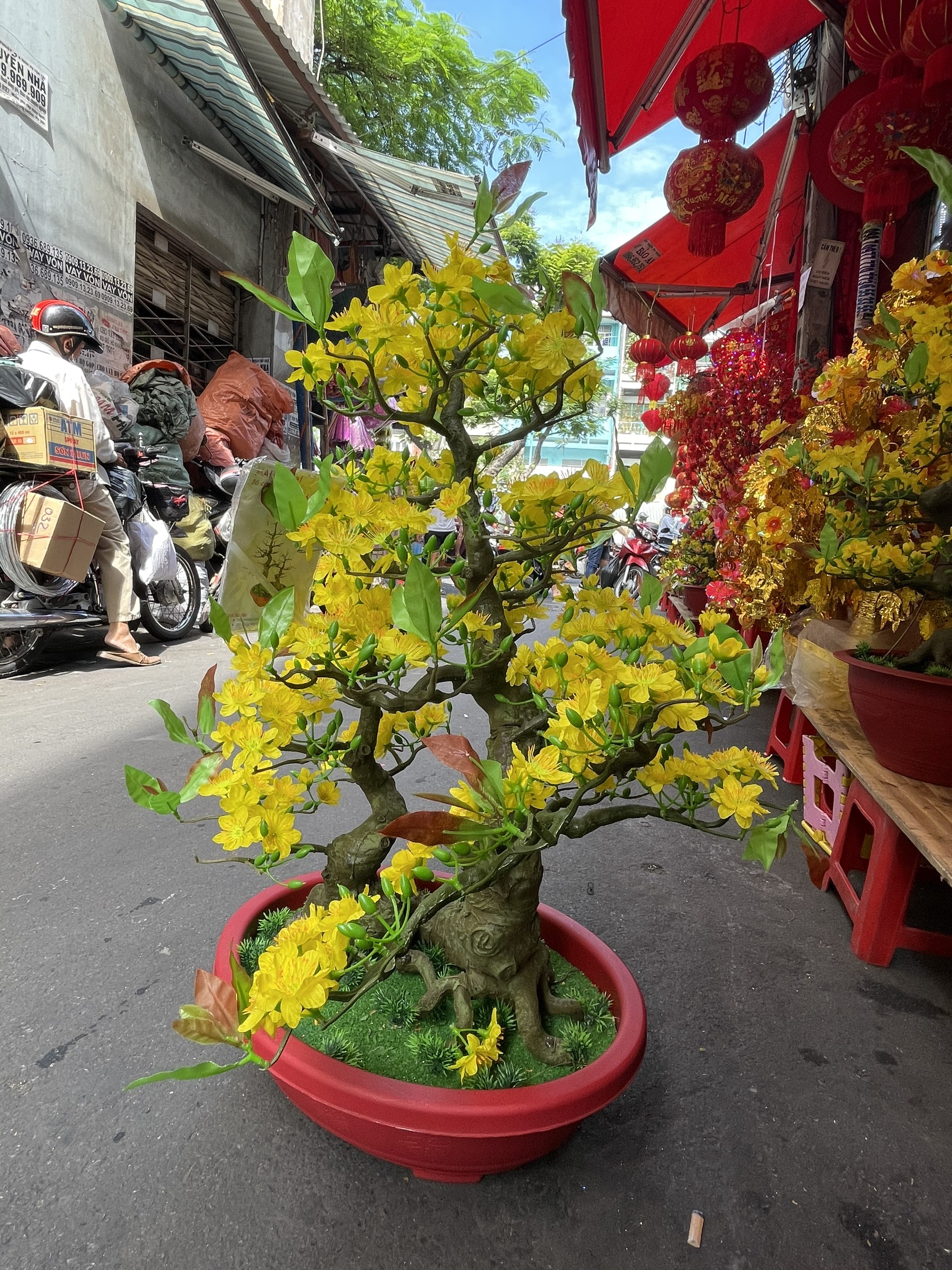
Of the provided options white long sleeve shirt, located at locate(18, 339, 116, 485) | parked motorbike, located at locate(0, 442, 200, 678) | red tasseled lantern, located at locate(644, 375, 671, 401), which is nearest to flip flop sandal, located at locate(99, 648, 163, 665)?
parked motorbike, located at locate(0, 442, 200, 678)

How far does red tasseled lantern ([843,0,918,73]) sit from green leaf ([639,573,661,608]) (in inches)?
90.5

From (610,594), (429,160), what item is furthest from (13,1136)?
(429,160)

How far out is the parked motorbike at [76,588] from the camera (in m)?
3.48

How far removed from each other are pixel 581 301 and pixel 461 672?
527 mm

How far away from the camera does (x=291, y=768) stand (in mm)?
2488

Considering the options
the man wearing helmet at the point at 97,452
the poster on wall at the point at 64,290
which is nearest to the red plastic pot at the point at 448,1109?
the man wearing helmet at the point at 97,452

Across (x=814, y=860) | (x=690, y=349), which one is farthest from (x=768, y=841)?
(x=690, y=349)

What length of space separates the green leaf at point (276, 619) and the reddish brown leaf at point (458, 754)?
22cm

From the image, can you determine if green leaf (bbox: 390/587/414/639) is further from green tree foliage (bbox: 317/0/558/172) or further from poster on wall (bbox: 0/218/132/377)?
green tree foliage (bbox: 317/0/558/172)

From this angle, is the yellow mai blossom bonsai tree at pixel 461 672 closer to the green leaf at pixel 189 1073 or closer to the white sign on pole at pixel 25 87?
the green leaf at pixel 189 1073

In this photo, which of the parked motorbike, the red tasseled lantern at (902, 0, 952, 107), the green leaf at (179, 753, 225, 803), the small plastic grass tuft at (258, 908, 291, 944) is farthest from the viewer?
the parked motorbike

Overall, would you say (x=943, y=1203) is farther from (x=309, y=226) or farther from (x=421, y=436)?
(x=309, y=226)

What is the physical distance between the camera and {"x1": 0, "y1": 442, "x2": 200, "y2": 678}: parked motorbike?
3.48 m

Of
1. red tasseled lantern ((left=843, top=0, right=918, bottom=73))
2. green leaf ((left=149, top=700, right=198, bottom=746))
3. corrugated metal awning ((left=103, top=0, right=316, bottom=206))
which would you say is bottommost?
green leaf ((left=149, top=700, right=198, bottom=746))
